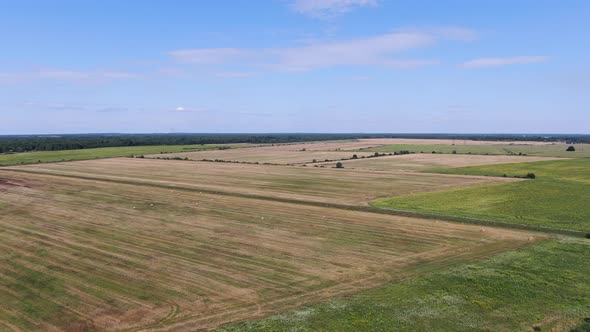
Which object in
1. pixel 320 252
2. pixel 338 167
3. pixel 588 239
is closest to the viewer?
pixel 320 252

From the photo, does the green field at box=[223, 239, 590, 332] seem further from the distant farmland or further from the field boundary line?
the field boundary line

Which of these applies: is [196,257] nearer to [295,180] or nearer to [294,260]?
[294,260]

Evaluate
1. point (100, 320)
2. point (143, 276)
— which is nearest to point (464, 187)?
point (143, 276)

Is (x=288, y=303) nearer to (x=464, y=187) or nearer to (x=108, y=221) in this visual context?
(x=108, y=221)

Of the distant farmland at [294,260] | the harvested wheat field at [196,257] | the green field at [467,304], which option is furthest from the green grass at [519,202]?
the green field at [467,304]

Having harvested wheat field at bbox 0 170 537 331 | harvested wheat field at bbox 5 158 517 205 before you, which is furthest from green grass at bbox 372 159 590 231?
harvested wheat field at bbox 0 170 537 331

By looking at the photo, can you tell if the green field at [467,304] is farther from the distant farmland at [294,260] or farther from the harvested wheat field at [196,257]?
the harvested wheat field at [196,257]
